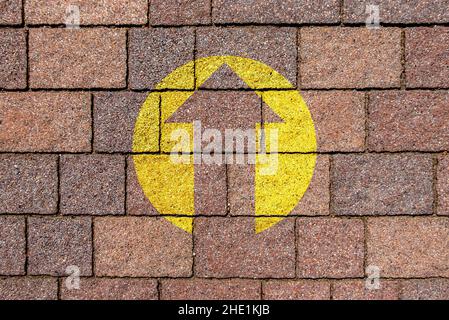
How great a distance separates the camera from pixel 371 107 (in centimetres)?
221

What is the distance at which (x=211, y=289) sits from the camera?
7.48 feet

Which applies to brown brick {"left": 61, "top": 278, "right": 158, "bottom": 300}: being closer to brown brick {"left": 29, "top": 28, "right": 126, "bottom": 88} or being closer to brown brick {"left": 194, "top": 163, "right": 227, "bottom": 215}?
brown brick {"left": 194, "top": 163, "right": 227, "bottom": 215}

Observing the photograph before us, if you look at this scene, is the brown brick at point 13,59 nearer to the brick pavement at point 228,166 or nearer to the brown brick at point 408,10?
the brick pavement at point 228,166

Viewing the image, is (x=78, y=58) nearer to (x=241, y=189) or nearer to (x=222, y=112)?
(x=222, y=112)

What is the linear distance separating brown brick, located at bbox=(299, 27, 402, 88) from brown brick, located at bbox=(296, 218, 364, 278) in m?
0.73

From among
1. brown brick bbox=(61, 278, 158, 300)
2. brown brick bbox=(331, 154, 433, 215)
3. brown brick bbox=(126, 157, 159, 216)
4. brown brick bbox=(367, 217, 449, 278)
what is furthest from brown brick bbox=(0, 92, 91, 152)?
brown brick bbox=(367, 217, 449, 278)

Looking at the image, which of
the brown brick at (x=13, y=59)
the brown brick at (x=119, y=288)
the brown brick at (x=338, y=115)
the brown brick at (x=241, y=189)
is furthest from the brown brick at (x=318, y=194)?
the brown brick at (x=13, y=59)

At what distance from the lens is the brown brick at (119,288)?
90.0 inches

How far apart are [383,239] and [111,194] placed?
1.47 metres

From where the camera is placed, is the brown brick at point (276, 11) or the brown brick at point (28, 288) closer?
the brown brick at point (276, 11)

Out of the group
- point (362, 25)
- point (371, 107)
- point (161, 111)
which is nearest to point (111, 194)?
point (161, 111)

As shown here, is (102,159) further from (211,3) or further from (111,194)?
(211,3)

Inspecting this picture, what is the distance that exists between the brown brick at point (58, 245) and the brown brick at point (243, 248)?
60 cm

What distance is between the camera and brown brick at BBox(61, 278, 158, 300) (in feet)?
7.50
